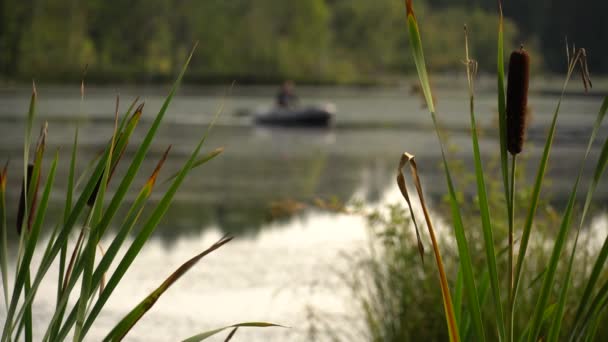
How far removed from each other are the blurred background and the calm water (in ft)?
0.10

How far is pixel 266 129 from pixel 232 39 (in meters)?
64.8

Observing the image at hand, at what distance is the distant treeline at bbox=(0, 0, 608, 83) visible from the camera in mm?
86062

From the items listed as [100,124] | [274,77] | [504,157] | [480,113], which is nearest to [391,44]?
[274,77]

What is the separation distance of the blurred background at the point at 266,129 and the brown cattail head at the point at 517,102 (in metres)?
0.23

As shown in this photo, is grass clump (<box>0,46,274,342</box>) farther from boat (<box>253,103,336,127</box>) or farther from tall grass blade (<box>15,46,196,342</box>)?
boat (<box>253,103,336,127</box>)

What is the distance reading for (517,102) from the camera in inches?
78.8

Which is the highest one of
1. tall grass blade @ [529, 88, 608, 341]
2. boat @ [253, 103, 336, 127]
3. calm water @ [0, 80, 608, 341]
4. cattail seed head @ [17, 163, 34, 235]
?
boat @ [253, 103, 336, 127]

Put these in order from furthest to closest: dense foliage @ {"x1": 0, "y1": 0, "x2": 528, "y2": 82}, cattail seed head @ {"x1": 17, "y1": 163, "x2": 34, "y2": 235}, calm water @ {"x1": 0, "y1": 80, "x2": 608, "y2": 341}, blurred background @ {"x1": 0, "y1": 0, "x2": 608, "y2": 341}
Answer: dense foliage @ {"x1": 0, "y1": 0, "x2": 528, "y2": 82}
blurred background @ {"x1": 0, "y1": 0, "x2": 608, "y2": 341}
calm water @ {"x1": 0, "y1": 80, "x2": 608, "y2": 341}
cattail seed head @ {"x1": 17, "y1": 163, "x2": 34, "y2": 235}

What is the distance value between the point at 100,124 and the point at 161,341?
93.9 feet

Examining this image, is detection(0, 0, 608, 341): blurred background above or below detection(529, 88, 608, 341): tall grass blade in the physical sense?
above

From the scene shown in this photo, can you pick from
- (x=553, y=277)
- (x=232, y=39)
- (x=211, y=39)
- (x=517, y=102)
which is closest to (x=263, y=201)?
(x=553, y=277)

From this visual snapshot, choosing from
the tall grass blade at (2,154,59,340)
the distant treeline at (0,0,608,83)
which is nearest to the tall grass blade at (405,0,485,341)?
the tall grass blade at (2,154,59,340)

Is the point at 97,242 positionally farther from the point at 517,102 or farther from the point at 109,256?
the point at 517,102

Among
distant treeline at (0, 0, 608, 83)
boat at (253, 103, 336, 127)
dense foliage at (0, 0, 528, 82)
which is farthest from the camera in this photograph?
distant treeline at (0, 0, 608, 83)
